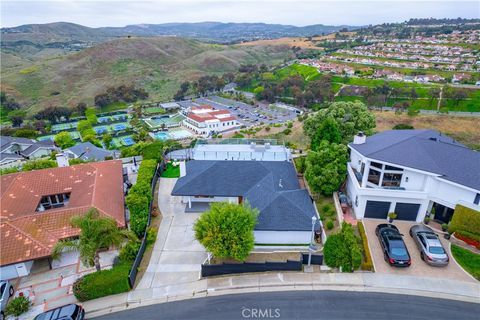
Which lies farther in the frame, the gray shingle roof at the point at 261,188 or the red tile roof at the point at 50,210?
the gray shingle roof at the point at 261,188

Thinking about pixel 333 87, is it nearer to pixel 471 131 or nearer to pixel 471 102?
pixel 471 102

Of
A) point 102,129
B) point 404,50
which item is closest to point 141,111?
point 102,129

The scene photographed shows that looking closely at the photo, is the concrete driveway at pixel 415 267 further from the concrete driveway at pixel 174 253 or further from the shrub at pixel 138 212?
the shrub at pixel 138 212

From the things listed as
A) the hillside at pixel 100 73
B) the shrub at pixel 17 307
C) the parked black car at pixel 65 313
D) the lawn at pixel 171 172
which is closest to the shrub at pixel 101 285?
the parked black car at pixel 65 313

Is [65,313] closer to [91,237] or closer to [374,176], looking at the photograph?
[91,237]

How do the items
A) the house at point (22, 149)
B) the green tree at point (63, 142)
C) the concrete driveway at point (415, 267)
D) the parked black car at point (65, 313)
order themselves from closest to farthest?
the parked black car at point (65, 313) → the concrete driveway at point (415, 267) → the house at point (22, 149) → the green tree at point (63, 142)

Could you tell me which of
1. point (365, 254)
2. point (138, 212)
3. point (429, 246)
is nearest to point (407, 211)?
point (429, 246)
